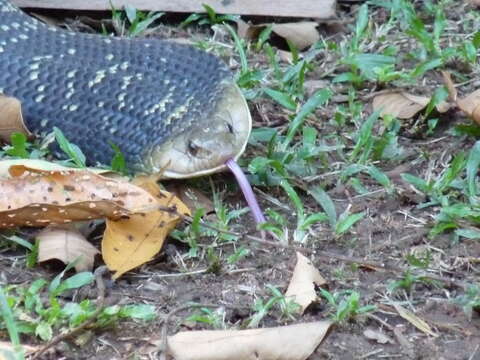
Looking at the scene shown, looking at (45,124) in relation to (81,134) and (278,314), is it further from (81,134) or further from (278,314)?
(278,314)

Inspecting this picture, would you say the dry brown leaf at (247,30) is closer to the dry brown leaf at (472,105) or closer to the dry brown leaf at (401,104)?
the dry brown leaf at (401,104)

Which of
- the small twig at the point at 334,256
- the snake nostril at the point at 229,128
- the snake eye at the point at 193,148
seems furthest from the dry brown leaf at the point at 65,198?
the snake nostril at the point at 229,128

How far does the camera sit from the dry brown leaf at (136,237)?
2.65 meters

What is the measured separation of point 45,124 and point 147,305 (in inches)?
32.9

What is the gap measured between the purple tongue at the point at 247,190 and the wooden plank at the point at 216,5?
1.20m

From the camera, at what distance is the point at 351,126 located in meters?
3.42

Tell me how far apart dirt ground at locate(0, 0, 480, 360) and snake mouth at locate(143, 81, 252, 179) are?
113 mm

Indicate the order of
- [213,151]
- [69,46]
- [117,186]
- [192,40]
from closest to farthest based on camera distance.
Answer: [117,186], [213,151], [69,46], [192,40]

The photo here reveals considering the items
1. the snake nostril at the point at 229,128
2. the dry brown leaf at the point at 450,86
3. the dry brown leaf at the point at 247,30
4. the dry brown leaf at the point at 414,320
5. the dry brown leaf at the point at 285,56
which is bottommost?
the dry brown leaf at the point at 414,320

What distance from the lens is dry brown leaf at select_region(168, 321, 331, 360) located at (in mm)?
2326

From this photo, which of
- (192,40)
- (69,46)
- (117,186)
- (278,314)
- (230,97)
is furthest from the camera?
(192,40)

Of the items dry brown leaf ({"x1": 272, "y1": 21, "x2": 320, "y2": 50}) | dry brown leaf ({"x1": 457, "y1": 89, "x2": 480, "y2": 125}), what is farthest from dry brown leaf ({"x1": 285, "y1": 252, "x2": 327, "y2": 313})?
dry brown leaf ({"x1": 272, "y1": 21, "x2": 320, "y2": 50})

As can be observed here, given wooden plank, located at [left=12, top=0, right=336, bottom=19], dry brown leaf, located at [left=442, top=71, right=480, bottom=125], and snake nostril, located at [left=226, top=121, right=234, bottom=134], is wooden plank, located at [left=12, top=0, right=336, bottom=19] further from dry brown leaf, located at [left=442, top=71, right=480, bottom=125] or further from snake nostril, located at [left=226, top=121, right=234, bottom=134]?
snake nostril, located at [left=226, top=121, right=234, bottom=134]

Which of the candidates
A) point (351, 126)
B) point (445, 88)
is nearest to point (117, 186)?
point (351, 126)
